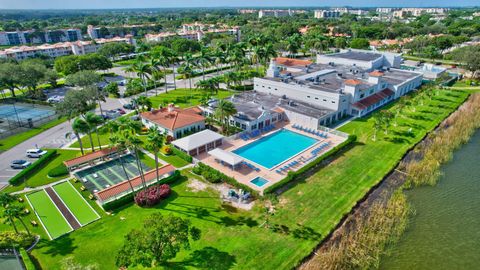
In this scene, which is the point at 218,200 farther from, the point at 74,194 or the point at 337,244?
the point at 74,194

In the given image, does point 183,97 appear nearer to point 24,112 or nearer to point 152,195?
point 24,112

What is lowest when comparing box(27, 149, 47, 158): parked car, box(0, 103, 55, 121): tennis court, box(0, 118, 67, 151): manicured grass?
box(0, 103, 55, 121): tennis court

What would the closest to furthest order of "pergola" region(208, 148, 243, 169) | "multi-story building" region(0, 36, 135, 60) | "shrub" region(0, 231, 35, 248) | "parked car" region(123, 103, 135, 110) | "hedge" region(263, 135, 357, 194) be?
"shrub" region(0, 231, 35, 248) → "hedge" region(263, 135, 357, 194) → "pergola" region(208, 148, 243, 169) → "parked car" region(123, 103, 135, 110) → "multi-story building" region(0, 36, 135, 60)

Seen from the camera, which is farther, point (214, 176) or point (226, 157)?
point (226, 157)

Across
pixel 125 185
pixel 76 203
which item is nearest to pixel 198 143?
pixel 125 185

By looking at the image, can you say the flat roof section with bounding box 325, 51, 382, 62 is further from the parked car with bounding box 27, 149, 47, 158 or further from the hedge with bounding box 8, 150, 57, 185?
the parked car with bounding box 27, 149, 47, 158

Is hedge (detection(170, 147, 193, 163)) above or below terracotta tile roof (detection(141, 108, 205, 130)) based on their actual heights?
below

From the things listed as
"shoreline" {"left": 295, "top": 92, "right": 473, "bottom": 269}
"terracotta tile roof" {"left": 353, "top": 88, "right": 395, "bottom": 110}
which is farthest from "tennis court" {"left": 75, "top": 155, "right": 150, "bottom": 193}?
"terracotta tile roof" {"left": 353, "top": 88, "right": 395, "bottom": 110}
